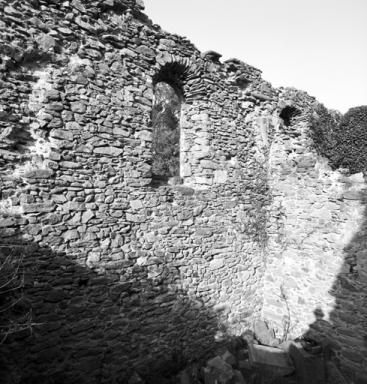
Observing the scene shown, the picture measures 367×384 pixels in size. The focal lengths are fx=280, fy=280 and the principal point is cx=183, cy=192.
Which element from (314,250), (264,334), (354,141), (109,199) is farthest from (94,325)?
(354,141)

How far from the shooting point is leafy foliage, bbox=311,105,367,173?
622 cm

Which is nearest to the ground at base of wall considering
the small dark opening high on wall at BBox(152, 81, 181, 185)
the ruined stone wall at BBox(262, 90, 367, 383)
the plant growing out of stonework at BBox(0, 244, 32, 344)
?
the ruined stone wall at BBox(262, 90, 367, 383)

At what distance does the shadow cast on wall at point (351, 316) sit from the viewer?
5008 millimetres

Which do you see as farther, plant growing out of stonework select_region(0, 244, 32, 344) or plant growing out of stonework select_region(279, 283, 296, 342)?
plant growing out of stonework select_region(279, 283, 296, 342)

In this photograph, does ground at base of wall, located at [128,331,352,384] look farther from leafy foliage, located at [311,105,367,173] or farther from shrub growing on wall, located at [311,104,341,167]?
shrub growing on wall, located at [311,104,341,167]

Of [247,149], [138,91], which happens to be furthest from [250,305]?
[138,91]

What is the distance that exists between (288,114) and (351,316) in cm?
474

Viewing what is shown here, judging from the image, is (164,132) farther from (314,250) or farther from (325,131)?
(314,250)

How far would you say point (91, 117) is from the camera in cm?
412

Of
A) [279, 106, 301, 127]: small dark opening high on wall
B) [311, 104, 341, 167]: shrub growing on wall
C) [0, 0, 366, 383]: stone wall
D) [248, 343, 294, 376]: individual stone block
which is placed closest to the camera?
[0, 0, 366, 383]: stone wall

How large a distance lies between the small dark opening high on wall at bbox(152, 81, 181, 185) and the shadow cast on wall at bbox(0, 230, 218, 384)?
1078cm

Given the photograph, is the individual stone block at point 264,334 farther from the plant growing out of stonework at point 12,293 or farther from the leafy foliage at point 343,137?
the plant growing out of stonework at point 12,293

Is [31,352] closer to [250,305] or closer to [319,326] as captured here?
[250,305]

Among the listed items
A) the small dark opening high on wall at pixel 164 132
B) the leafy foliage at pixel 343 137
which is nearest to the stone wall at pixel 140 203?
the leafy foliage at pixel 343 137
